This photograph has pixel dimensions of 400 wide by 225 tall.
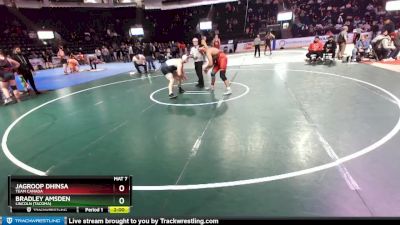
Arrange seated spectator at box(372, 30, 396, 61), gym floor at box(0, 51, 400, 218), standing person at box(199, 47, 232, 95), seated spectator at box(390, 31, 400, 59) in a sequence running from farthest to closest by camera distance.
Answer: seated spectator at box(390, 31, 400, 59) < seated spectator at box(372, 30, 396, 61) < standing person at box(199, 47, 232, 95) < gym floor at box(0, 51, 400, 218)

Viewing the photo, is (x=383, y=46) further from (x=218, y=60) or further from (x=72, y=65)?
(x=72, y=65)

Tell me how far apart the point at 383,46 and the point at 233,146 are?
39.2 feet

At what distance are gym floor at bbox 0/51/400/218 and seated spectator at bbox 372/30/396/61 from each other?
448 centimetres

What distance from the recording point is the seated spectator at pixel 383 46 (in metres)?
13.0

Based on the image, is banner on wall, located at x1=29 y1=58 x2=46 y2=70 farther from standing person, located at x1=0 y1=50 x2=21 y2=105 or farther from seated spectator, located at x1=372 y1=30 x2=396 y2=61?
seated spectator, located at x1=372 y1=30 x2=396 y2=61

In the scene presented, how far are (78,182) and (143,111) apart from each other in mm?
4864

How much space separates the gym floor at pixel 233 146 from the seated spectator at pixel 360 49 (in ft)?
14.7

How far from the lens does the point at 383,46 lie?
13.1 metres

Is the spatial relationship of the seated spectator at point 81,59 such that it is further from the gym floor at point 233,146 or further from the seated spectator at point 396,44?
the seated spectator at point 396,44


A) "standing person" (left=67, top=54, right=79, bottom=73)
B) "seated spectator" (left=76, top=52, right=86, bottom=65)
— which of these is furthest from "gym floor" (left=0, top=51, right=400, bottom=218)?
"seated spectator" (left=76, top=52, right=86, bottom=65)

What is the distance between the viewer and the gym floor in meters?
3.45

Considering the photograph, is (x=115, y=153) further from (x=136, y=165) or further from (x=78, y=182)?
(x=78, y=182)

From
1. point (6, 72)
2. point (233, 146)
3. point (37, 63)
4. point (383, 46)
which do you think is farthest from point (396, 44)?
point (37, 63)
